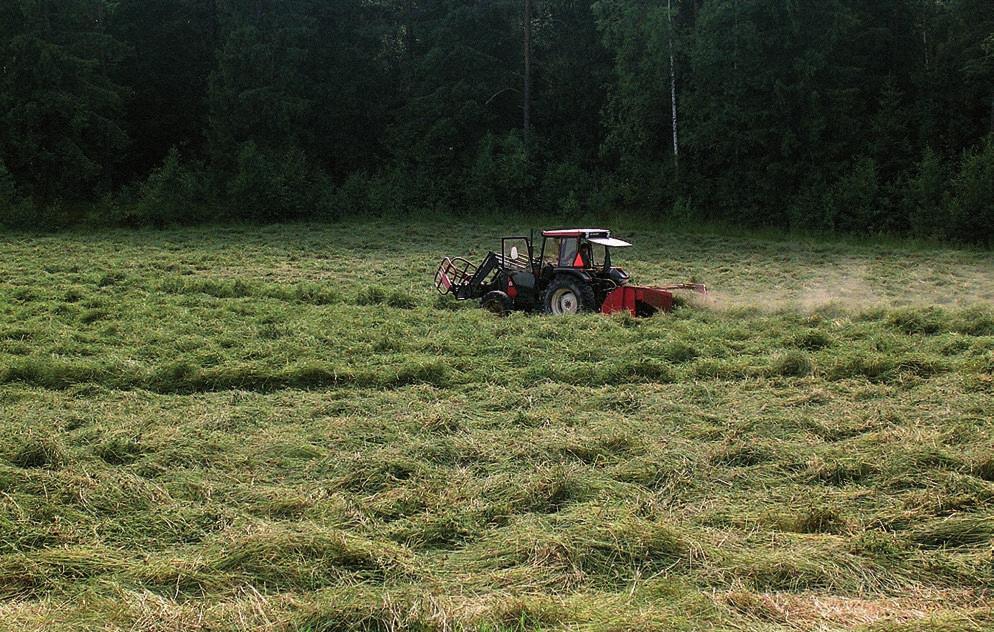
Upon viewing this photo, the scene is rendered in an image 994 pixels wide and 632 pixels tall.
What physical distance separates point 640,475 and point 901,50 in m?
25.7

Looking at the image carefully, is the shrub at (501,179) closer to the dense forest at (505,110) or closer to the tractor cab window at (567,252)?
the dense forest at (505,110)

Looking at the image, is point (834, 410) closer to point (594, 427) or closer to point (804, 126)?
point (594, 427)

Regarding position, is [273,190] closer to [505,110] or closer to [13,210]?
[13,210]

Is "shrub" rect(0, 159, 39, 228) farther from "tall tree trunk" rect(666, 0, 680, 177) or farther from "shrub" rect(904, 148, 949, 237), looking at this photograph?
"shrub" rect(904, 148, 949, 237)

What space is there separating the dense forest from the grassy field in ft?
47.1

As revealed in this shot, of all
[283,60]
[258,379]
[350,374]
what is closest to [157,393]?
[258,379]

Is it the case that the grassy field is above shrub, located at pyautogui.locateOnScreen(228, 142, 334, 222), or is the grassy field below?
below

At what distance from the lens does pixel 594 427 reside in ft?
21.5

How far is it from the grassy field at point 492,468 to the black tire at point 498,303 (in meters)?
0.90

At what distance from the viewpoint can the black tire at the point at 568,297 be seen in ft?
37.3

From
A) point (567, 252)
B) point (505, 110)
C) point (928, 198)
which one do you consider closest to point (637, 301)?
point (567, 252)

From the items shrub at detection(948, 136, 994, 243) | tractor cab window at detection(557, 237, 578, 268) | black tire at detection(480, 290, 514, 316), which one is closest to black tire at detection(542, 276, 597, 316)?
tractor cab window at detection(557, 237, 578, 268)

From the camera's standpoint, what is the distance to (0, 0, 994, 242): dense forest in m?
24.2

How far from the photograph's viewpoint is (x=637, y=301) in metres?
11.0
